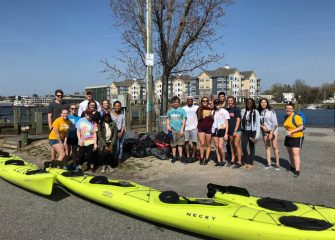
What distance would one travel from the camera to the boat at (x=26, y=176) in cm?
613

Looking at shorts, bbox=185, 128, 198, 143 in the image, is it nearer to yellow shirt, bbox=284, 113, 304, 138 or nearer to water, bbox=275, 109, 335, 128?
yellow shirt, bbox=284, 113, 304, 138

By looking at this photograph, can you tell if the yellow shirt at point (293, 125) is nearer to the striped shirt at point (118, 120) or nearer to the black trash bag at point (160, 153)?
the black trash bag at point (160, 153)

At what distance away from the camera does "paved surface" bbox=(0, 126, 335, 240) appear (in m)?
4.70

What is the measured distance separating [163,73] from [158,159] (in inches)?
168

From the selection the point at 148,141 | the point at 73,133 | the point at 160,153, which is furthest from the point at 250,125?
the point at 73,133

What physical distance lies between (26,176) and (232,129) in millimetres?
4790

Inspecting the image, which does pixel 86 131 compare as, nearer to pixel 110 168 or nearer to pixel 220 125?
pixel 110 168

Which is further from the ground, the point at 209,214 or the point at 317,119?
the point at 209,214

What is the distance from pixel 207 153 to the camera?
8797 millimetres

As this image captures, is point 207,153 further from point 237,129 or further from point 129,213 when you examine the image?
point 129,213

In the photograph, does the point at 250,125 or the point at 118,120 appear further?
the point at 118,120

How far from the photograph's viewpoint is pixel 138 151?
378 inches

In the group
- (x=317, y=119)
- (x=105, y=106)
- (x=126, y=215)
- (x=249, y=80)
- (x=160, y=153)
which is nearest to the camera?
(x=126, y=215)

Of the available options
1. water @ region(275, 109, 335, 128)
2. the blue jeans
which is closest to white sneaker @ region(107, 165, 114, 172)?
the blue jeans
